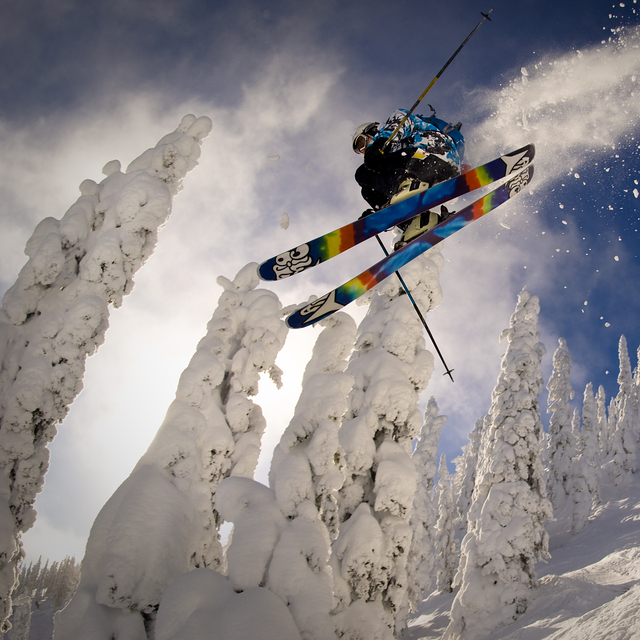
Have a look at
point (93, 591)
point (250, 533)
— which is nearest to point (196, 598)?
point (250, 533)

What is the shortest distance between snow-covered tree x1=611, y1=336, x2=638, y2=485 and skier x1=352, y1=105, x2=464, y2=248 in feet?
123

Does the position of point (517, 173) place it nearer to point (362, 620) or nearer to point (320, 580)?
point (320, 580)

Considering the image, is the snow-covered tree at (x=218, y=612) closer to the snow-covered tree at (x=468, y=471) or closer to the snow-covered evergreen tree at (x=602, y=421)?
the snow-covered tree at (x=468, y=471)

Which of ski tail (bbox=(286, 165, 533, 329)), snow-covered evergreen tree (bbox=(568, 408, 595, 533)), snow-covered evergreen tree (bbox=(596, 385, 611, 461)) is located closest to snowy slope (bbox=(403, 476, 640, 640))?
snow-covered evergreen tree (bbox=(568, 408, 595, 533))

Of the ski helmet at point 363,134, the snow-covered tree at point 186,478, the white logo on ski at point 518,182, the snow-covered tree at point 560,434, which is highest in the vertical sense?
the ski helmet at point 363,134

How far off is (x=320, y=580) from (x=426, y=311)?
5.76 metres

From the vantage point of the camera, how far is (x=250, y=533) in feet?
14.8

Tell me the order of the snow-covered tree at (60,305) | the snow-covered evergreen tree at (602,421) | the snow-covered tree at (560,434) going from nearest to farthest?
1. the snow-covered tree at (60,305)
2. the snow-covered tree at (560,434)
3. the snow-covered evergreen tree at (602,421)

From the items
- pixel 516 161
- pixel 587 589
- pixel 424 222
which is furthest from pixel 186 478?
pixel 587 589

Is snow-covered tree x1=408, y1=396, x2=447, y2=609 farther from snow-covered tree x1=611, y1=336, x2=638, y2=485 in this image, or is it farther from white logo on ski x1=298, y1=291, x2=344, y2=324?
snow-covered tree x1=611, y1=336, x2=638, y2=485

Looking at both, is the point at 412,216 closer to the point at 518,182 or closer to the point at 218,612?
the point at 518,182

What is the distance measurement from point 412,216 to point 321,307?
2057 millimetres

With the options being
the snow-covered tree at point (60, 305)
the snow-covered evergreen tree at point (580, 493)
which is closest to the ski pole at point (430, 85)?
the snow-covered tree at point (60, 305)

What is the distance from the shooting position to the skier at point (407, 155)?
15.3 ft
